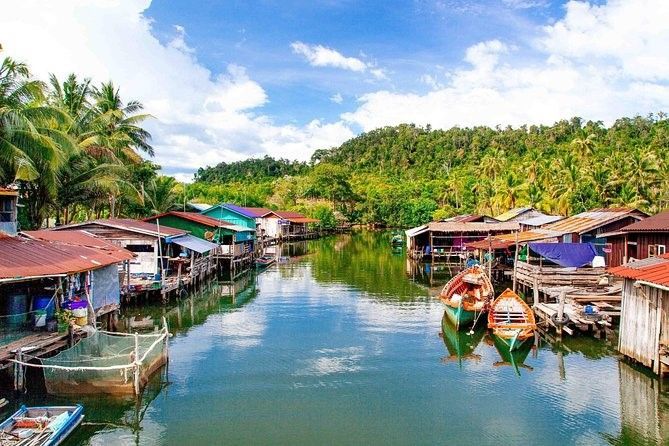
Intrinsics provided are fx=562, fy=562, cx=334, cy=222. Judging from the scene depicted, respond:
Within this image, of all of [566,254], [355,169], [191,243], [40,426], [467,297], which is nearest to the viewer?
[40,426]

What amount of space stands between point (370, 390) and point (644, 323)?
7.38 metres

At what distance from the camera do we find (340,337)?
21000mm

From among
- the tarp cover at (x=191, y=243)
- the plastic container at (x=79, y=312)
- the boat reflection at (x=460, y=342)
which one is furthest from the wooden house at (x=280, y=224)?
the plastic container at (x=79, y=312)

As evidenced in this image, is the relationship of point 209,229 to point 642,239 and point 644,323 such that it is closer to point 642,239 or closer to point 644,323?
point 642,239

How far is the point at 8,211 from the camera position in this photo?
56.9 ft

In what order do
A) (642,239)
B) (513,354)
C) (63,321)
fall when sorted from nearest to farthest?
(63,321), (513,354), (642,239)

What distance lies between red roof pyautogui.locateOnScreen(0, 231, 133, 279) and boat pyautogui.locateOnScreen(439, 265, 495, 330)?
1265cm

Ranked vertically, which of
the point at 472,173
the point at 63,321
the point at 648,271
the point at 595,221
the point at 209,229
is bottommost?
the point at 63,321

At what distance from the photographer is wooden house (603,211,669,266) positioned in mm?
23172

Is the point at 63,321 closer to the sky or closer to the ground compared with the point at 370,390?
closer to the sky

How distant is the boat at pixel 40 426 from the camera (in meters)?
10.4

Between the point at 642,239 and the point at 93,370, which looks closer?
the point at 93,370

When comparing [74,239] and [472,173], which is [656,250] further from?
[472,173]

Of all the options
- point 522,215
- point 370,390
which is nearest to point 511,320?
point 370,390
